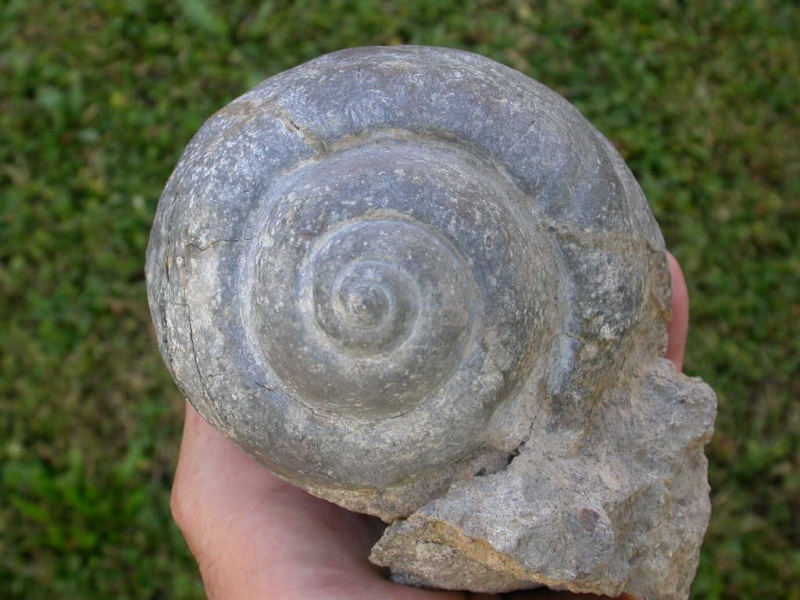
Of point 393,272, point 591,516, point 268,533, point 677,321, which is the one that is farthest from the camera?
point 677,321

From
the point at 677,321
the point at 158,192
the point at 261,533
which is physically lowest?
the point at 261,533

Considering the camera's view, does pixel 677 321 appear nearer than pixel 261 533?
No

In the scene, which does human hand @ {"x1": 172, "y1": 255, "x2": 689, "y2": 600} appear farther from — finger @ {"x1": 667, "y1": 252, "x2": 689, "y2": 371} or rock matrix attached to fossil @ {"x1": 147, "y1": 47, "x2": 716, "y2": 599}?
rock matrix attached to fossil @ {"x1": 147, "y1": 47, "x2": 716, "y2": 599}

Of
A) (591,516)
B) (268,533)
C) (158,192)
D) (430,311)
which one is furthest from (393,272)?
(158,192)

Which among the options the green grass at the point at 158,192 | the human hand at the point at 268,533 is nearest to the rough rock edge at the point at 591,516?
the human hand at the point at 268,533

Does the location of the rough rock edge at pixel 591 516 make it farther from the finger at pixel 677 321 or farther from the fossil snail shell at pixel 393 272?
the finger at pixel 677 321

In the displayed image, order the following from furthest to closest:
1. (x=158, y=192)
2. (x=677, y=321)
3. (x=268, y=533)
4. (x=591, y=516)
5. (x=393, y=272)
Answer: (x=158, y=192)
(x=677, y=321)
(x=268, y=533)
(x=591, y=516)
(x=393, y=272)

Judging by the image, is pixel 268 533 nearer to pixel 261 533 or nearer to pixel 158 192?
pixel 261 533

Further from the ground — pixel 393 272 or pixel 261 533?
pixel 393 272
